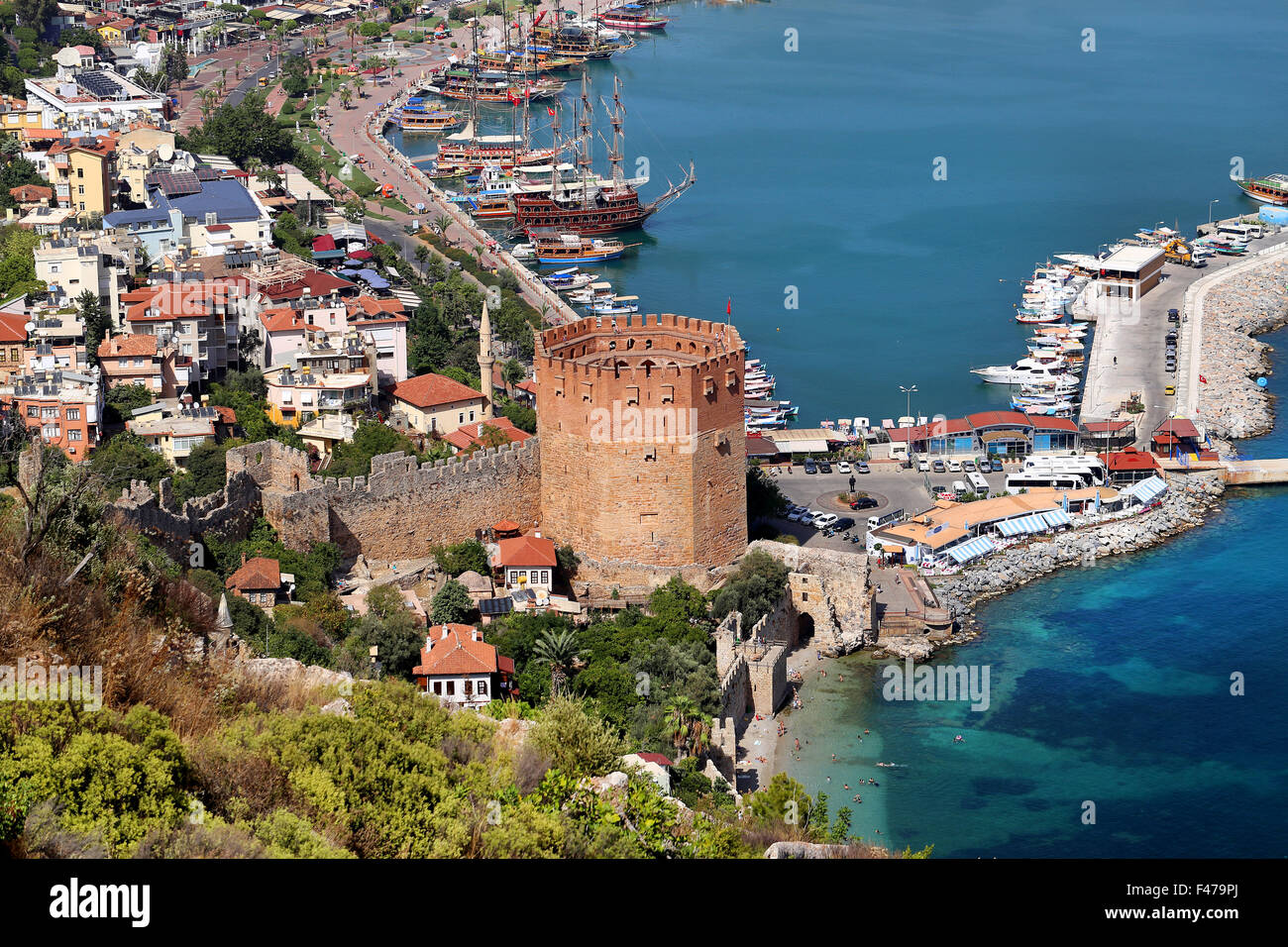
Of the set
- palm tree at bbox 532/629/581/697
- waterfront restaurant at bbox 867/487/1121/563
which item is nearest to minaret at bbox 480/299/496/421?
waterfront restaurant at bbox 867/487/1121/563

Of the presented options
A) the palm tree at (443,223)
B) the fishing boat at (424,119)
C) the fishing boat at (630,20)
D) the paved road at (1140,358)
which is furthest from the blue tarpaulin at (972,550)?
the fishing boat at (630,20)

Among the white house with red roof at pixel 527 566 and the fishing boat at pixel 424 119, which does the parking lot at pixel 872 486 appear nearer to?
the white house with red roof at pixel 527 566

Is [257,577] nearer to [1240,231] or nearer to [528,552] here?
[528,552]

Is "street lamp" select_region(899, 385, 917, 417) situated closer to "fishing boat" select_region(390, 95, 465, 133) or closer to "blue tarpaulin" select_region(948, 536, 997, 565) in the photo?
"blue tarpaulin" select_region(948, 536, 997, 565)

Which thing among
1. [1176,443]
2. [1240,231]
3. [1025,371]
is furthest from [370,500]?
[1240,231]
